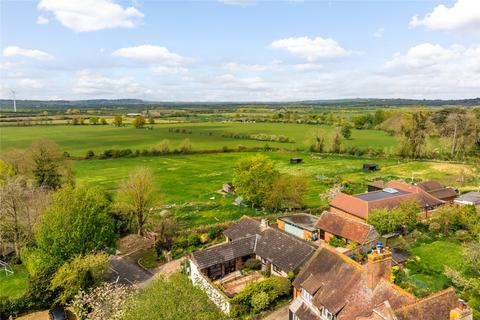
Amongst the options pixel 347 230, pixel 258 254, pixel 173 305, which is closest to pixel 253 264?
pixel 258 254

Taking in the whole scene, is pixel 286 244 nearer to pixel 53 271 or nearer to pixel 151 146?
pixel 53 271

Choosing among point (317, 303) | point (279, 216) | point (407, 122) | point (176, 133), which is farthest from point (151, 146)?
point (317, 303)

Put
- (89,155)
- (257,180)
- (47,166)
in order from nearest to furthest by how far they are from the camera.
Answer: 1. (47,166)
2. (257,180)
3. (89,155)

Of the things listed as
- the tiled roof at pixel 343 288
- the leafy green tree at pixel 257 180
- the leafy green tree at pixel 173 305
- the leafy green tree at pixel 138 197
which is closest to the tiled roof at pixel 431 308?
the tiled roof at pixel 343 288

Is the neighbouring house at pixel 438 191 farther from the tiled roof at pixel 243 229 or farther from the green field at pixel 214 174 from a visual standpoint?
the tiled roof at pixel 243 229

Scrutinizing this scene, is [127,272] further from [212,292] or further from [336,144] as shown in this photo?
[336,144]
